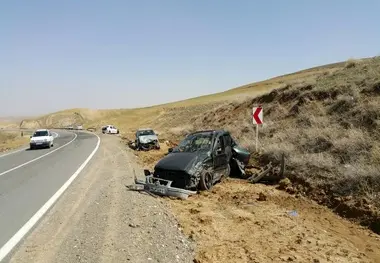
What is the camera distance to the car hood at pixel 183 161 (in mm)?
9930

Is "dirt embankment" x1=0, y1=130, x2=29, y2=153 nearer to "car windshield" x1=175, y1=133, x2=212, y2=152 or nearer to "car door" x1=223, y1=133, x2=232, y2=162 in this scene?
"car windshield" x1=175, y1=133, x2=212, y2=152

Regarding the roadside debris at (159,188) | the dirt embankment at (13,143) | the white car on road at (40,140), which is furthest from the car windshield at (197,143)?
the dirt embankment at (13,143)

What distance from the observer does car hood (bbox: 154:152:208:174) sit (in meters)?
9.93

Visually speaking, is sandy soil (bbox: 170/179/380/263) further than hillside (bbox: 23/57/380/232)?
No

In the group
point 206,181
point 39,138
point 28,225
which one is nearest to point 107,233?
point 28,225

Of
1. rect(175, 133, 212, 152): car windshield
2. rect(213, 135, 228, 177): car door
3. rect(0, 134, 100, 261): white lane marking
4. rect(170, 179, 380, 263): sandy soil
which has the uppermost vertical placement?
rect(175, 133, 212, 152): car windshield

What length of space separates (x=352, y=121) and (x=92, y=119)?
131m

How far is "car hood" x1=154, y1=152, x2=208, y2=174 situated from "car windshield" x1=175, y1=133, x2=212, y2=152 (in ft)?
1.38

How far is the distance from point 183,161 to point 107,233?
429 centimetres

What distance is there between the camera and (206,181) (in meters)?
10.4

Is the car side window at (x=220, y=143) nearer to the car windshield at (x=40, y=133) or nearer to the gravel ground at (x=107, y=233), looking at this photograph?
the gravel ground at (x=107, y=233)

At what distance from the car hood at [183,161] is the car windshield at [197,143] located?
419 mm

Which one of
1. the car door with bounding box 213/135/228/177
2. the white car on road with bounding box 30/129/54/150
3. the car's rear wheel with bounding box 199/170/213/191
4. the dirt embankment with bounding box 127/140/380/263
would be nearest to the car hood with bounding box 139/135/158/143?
the white car on road with bounding box 30/129/54/150

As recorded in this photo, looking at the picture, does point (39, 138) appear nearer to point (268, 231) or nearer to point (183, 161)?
point (183, 161)
